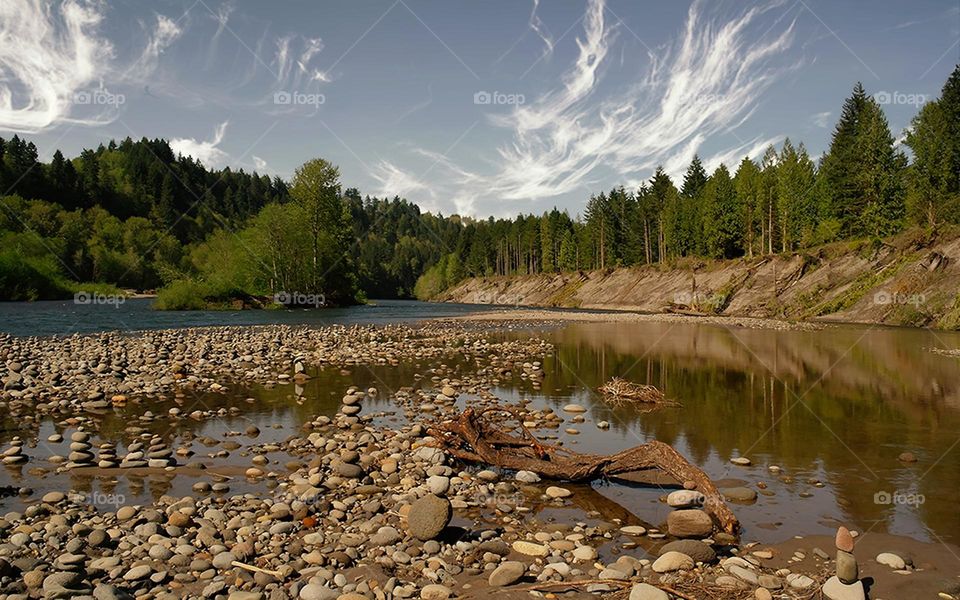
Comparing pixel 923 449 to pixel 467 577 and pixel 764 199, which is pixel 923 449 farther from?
pixel 764 199

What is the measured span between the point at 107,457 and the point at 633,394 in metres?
12.6

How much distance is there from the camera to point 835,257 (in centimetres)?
6012

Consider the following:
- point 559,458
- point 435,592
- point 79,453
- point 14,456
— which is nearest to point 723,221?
point 559,458

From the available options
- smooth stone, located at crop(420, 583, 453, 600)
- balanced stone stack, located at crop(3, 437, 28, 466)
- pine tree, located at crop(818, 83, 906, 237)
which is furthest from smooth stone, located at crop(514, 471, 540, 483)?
pine tree, located at crop(818, 83, 906, 237)

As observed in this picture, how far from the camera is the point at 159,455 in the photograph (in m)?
9.83

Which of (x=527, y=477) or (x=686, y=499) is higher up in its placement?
(x=686, y=499)

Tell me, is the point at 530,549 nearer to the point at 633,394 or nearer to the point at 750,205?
the point at 633,394

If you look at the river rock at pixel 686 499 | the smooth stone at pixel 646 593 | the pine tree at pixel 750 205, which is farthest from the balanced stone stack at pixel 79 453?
the pine tree at pixel 750 205

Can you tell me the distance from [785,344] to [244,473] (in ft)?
98.9

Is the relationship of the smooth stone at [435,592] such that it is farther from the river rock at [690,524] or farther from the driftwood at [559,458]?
the driftwood at [559,458]

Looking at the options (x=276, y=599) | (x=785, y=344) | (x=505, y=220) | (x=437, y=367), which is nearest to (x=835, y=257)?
(x=785, y=344)

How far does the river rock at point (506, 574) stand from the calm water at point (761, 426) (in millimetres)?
2437

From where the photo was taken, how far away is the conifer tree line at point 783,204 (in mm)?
57781

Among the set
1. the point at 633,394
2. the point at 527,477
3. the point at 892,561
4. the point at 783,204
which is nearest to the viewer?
the point at 892,561
